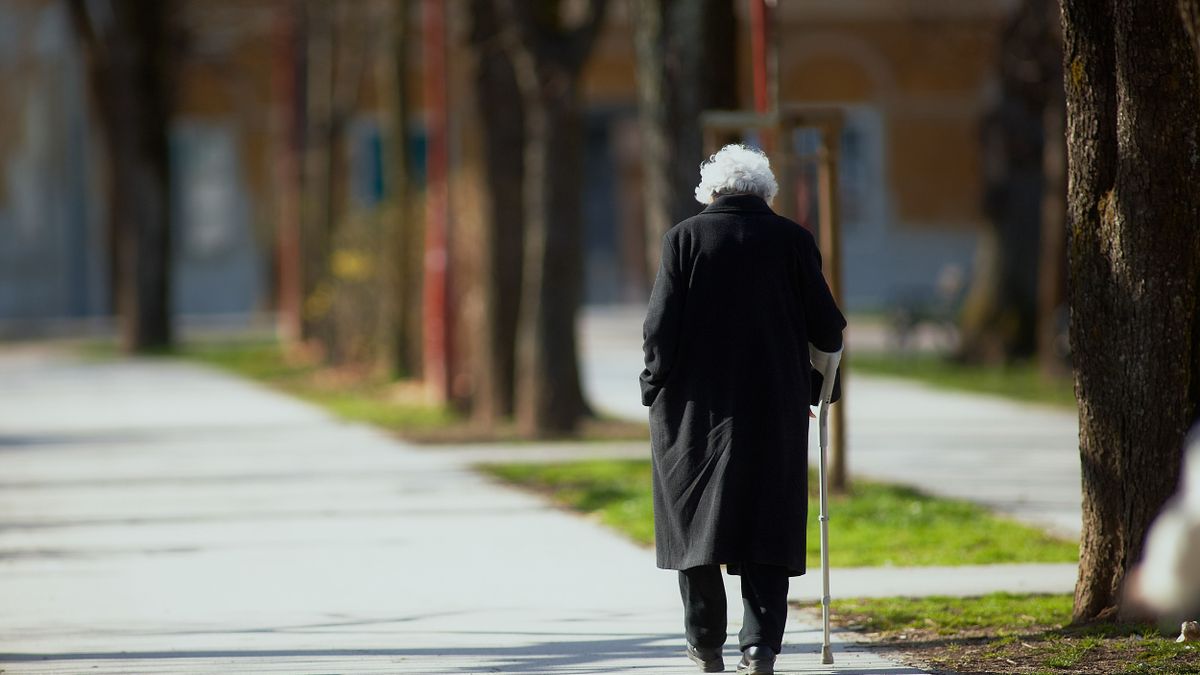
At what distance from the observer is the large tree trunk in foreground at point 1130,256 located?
7.43 metres

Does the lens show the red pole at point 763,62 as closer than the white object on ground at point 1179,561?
No

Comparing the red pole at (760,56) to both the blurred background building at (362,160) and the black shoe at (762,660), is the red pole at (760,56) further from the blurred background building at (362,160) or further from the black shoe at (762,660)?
the blurred background building at (362,160)

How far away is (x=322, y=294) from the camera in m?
25.5

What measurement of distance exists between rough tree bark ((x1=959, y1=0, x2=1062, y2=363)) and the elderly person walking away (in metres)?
17.6

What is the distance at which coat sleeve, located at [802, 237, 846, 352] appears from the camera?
706 cm

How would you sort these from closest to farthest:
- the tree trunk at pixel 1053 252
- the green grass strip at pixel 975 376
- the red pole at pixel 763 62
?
1. the red pole at pixel 763 62
2. the green grass strip at pixel 975 376
3. the tree trunk at pixel 1053 252

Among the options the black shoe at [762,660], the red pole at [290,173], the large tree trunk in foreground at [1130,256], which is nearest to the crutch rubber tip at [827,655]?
the black shoe at [762,660]

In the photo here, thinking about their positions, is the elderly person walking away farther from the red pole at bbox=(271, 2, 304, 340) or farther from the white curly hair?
the red pole at bbox=(271, 2, 304, 340)

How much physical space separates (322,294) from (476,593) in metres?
16.6

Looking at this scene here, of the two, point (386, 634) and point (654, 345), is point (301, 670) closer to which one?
point (386, 634)

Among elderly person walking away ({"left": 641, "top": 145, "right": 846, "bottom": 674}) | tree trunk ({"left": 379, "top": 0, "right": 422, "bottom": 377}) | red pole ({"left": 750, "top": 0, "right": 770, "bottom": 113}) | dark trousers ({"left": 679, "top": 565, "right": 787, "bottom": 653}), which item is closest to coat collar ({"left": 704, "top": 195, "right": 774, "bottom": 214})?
elderly person walking away ({"left": 641, "top": 145, "right": 846, "bottom": 674})

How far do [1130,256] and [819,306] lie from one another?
1249 mm

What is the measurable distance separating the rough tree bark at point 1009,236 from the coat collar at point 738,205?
17522 mm

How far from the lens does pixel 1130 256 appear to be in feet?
24.7
